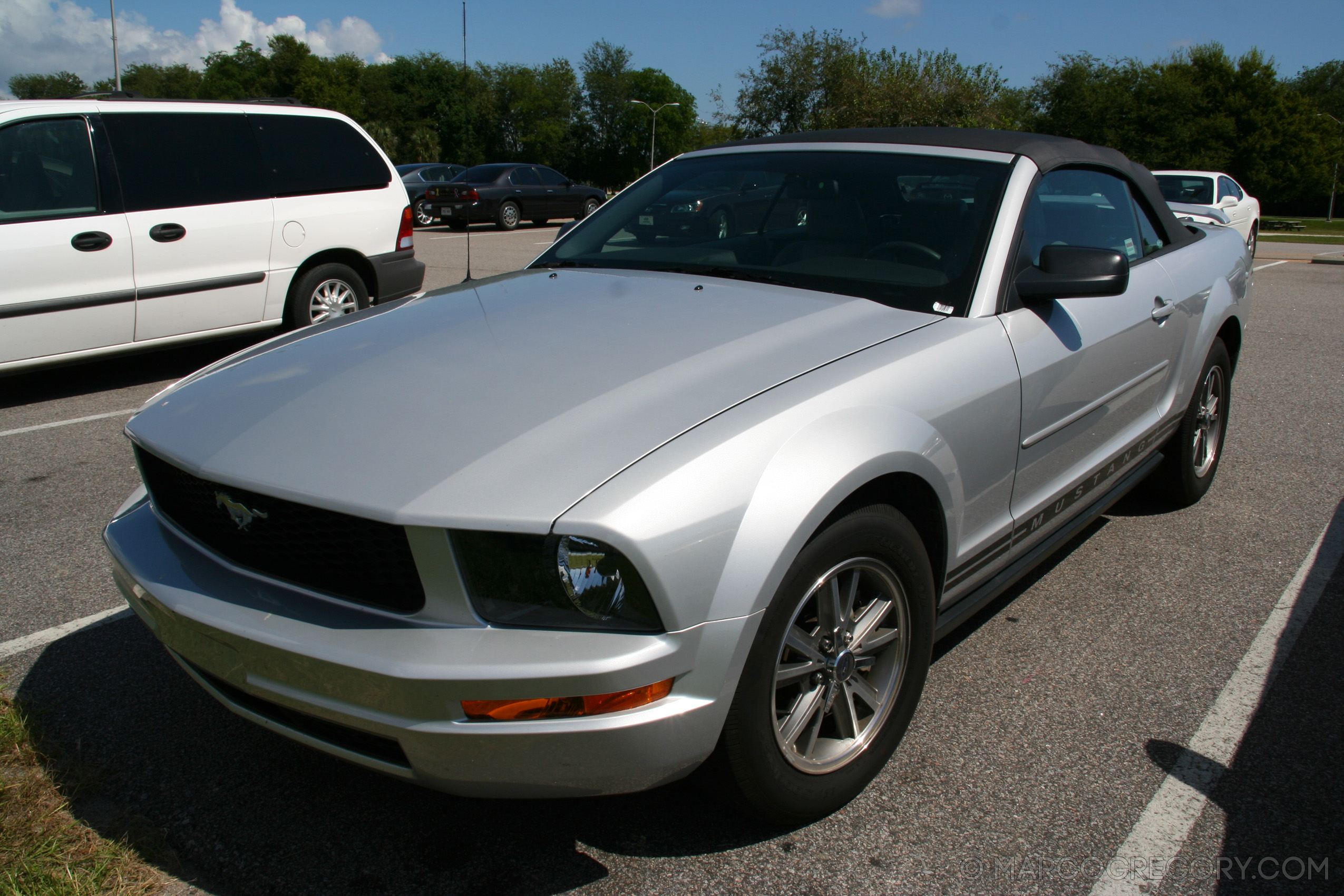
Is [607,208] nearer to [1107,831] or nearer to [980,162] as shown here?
[980,162]

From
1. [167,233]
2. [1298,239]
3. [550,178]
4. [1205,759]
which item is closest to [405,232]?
[167,233]

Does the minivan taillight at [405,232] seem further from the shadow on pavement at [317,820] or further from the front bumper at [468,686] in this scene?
the front bumper at [468,686]

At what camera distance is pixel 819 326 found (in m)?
2.41

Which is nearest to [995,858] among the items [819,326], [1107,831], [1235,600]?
[1107,831]

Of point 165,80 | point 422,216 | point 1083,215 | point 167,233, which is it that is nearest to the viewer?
point 1083,215

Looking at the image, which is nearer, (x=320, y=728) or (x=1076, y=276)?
(x=320, y=728)

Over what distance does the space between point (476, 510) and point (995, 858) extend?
1.37m

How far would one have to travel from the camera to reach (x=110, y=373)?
6742mm

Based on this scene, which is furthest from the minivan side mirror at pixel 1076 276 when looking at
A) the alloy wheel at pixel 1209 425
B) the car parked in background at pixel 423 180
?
the car parked in background at pixel 423 180

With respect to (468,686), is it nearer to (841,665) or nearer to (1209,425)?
(841,665)

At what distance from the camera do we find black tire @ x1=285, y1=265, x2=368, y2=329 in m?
6.79

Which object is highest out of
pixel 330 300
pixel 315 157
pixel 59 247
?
pixel 315 157

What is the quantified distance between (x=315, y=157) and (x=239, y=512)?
18.9ft

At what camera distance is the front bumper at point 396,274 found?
287 inches
